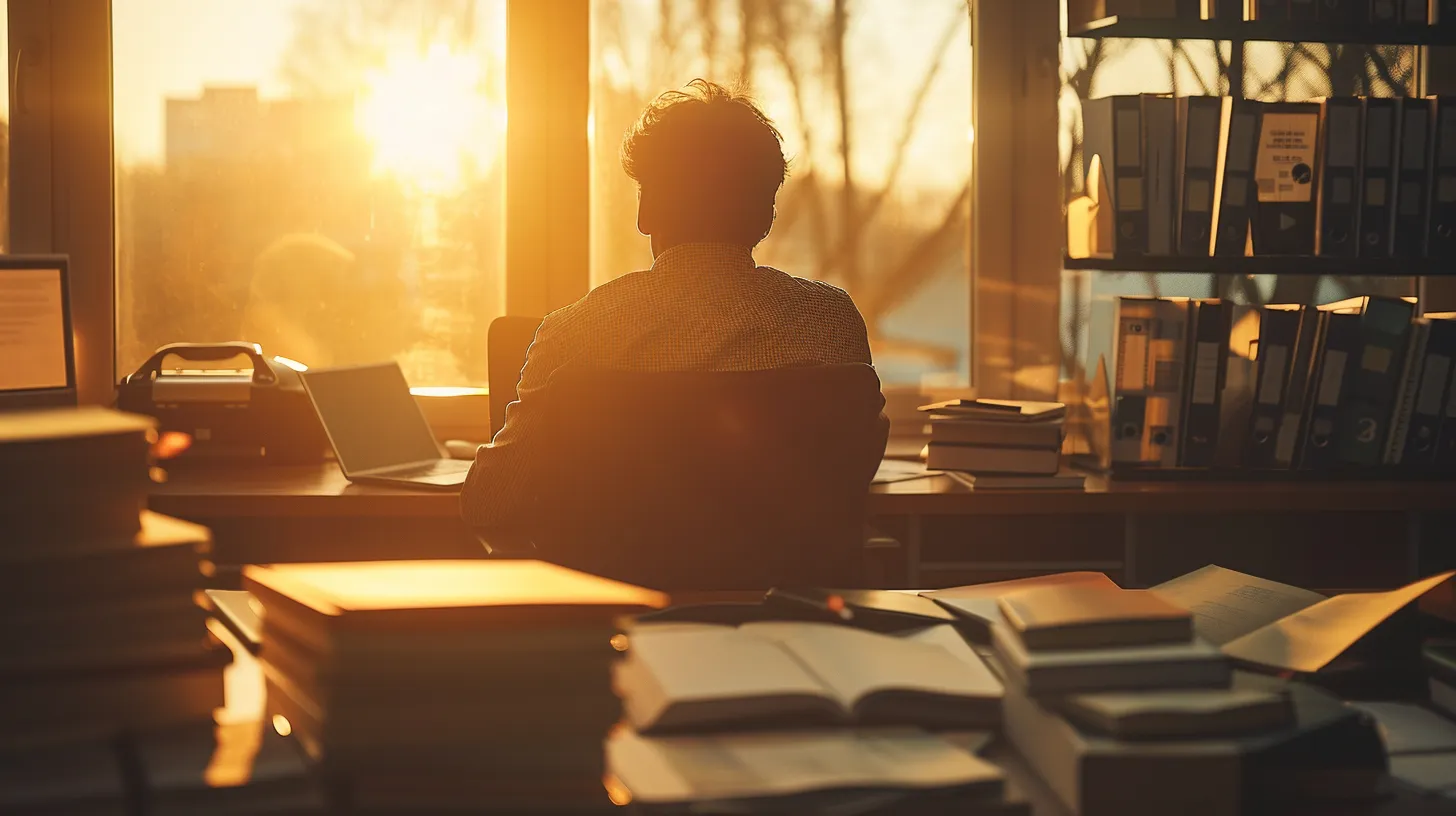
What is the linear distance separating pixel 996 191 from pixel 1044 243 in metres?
0.17

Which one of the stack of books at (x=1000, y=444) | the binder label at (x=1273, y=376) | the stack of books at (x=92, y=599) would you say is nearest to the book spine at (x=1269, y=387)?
the binder label at (x=1273, y=376)

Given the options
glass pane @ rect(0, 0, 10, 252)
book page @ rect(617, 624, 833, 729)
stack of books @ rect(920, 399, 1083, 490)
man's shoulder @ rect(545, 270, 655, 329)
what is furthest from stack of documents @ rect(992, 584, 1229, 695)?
glass pane @ rect(0, 0, 10, 252)

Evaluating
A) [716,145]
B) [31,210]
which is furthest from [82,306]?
[716,145]

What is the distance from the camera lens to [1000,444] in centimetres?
253

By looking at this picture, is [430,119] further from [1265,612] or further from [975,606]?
[1265,612]

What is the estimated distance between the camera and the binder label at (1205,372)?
261 centimetres

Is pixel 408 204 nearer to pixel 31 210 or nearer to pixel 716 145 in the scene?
pixel 31 210

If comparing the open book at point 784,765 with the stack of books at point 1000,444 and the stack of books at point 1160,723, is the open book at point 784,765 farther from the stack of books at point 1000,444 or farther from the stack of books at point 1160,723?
the stack of books at point 1000,444

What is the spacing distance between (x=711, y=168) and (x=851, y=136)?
118cm

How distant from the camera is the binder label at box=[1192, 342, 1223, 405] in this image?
261cm

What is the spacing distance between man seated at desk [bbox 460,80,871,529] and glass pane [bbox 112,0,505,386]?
104cm

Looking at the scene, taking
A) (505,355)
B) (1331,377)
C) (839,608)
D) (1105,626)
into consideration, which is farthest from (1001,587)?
(1331,377)

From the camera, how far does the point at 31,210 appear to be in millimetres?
2977

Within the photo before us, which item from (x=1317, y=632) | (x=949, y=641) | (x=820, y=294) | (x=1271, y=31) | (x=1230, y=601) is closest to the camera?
(x=949, y=641)
